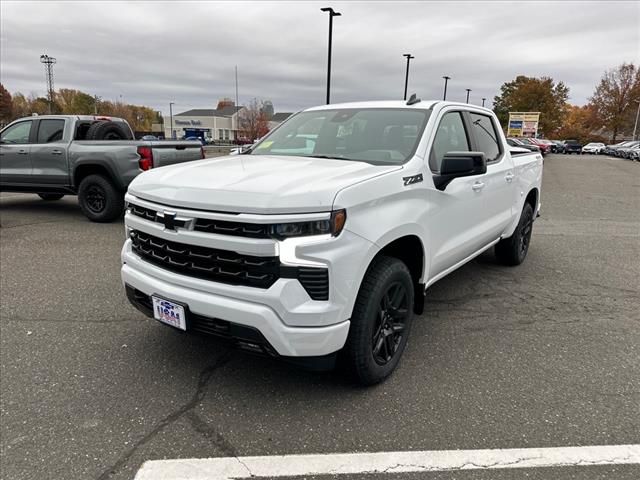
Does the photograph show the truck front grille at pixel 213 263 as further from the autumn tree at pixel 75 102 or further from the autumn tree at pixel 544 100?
the autumn tree at pixel 75 102

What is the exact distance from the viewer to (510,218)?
16.8 feet

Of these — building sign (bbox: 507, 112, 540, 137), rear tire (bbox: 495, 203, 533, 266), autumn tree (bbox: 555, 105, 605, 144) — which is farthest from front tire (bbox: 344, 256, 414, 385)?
autumn tree (bbox: 555, 105, 605, 144)

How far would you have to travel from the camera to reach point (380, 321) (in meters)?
2.96

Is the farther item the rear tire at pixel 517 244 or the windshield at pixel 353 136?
the rear tire at pixel 517 244

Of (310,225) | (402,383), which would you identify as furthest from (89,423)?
(402,383)

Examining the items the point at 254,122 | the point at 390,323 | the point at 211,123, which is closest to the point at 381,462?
the point at 390,323

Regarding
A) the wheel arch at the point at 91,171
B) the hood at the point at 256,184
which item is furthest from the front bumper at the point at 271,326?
the wheel arch at the point at 91,171

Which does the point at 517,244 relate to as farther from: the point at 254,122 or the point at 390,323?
the point at 254,122

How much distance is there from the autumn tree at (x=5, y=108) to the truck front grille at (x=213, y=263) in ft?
312

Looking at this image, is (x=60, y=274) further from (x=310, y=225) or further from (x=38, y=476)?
(x=310, y=225)

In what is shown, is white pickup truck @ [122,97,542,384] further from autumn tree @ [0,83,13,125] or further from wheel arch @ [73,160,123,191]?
autumn tree @ [0,83,13,125]

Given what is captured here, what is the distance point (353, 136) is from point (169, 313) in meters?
2.01

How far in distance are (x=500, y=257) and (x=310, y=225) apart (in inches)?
163

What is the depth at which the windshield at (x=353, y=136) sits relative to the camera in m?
3.48
